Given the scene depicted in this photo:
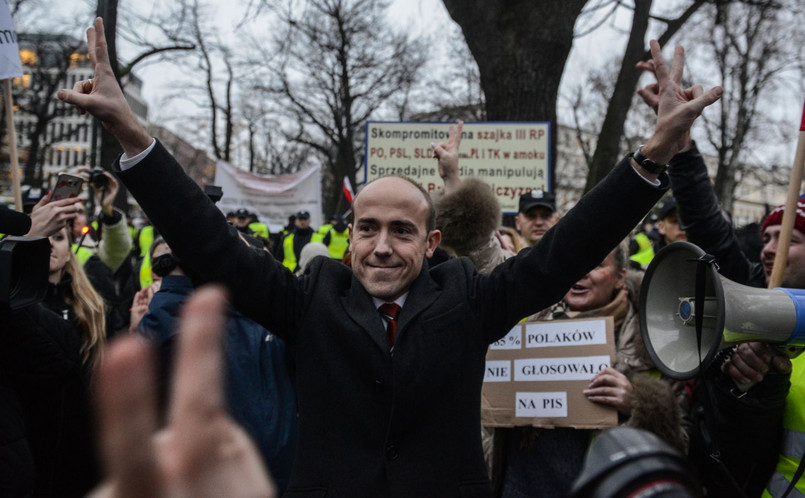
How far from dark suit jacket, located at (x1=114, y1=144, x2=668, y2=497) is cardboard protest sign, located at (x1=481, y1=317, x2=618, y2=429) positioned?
730mm

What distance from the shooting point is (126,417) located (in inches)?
16.6

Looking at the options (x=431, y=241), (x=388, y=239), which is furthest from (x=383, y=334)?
(x=431, y=241)

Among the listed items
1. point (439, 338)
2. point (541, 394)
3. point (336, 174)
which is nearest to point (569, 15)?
point (541, 394)

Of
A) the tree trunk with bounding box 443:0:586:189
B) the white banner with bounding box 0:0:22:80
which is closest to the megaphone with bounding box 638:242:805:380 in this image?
the white banner with bounding box 0:0:22:80

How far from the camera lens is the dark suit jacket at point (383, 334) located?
174 cm

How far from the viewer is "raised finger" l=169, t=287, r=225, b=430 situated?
451 mm

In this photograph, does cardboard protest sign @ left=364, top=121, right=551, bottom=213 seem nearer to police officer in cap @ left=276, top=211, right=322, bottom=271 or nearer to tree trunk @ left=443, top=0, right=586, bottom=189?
tree trunk @ left=443, top=0, right=586, bottom=189

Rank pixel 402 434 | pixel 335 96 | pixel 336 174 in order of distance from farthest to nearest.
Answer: pixel 336 174
pixel 335 96
pixel 402 434

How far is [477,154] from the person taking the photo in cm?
545

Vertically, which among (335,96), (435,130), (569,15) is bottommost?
(435,130)

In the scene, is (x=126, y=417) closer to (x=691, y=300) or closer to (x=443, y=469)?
(x=443, y=469)

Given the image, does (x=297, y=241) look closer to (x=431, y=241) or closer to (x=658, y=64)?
(x=431, y=241)

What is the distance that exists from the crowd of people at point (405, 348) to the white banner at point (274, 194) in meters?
7.61

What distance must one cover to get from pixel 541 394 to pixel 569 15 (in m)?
4.95
